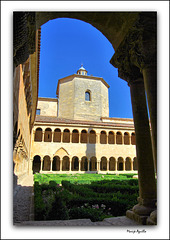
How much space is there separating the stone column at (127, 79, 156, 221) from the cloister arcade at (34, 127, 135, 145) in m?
21.3

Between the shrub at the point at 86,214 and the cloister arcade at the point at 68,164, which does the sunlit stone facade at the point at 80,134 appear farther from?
the shrub at the point at 86,214

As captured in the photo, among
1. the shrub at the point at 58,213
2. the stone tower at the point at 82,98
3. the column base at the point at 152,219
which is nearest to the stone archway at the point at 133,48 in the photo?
the column base at the point at 152,219

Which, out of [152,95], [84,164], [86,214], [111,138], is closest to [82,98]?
[111,138]

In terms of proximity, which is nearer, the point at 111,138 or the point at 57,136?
the point at 57,136

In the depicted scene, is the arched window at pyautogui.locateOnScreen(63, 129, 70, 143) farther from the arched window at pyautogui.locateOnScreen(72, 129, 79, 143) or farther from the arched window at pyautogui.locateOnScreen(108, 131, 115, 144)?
the arched window at pyautogui.locateOnScreen(108, 131, 115, 144)

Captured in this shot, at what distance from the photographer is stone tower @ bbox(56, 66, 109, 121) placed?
101ft

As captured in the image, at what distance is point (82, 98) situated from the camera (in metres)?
31.5

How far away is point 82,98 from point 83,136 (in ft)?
23.9

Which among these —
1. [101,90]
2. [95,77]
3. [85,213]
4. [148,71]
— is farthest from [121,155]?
[148,71]

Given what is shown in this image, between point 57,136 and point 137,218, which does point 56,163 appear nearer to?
point 57,136

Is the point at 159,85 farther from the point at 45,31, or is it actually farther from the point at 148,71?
the point at 45,31

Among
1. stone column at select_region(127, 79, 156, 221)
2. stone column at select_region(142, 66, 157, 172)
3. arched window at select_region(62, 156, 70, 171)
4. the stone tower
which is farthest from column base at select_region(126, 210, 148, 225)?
the stone tower

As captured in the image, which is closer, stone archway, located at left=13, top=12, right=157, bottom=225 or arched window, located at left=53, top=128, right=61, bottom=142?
stone archway, located at left=13, top=12, right=157, bottom=225

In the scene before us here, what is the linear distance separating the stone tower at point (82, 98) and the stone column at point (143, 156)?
2631cm
